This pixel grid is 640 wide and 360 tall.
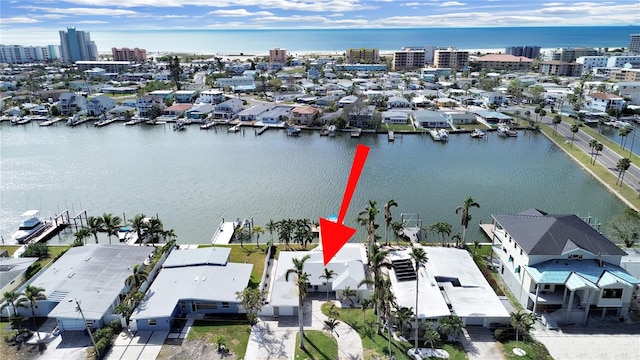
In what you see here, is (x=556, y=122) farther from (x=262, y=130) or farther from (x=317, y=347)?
(x=317, y=347)

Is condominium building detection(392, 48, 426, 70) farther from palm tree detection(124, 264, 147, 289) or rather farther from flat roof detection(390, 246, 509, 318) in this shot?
palm tree detection(124, 264, 147, 289)

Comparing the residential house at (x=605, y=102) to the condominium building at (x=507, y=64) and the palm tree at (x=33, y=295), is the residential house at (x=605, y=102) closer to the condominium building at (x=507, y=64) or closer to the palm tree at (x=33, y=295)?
the condominium building at (x=507, y=64)

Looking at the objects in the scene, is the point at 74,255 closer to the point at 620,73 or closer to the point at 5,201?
the point at 5,201

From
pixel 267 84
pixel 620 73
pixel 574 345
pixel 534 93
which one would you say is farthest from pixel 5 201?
pixel 620 73

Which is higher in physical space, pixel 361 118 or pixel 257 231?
pixel 361 118

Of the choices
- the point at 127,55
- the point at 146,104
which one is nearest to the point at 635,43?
the point at 146,104

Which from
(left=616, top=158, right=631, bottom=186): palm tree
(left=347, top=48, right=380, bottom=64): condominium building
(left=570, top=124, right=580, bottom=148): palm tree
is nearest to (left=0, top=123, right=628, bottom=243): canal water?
(left=616, top=158, right=631, bottom=186): palm tree
